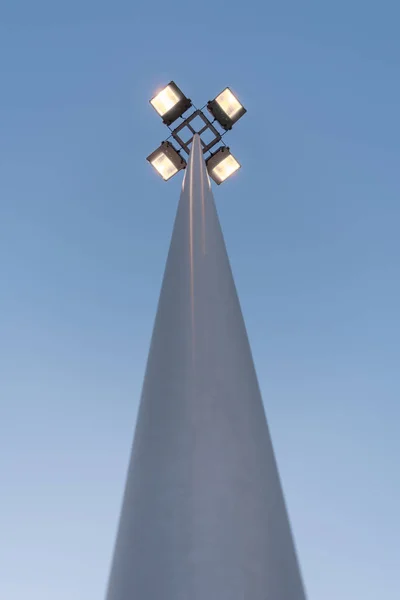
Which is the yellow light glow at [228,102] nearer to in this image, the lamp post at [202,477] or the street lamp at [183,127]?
the street lamp at [183,127]

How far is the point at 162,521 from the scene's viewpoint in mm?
2156

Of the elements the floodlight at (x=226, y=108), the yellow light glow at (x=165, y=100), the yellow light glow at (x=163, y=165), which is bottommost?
the yellow light glow at (x=163, y=165)

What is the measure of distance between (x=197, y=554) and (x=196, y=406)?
0.69 meters

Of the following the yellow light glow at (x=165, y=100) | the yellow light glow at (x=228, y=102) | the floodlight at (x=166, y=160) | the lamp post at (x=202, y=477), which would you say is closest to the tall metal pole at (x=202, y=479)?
the lamp post at (x=202, y=477)

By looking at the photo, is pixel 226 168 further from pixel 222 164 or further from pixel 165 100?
pixel 165 100

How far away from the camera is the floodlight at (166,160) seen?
8523mm

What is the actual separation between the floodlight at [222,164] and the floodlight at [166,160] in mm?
444

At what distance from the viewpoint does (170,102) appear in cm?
844

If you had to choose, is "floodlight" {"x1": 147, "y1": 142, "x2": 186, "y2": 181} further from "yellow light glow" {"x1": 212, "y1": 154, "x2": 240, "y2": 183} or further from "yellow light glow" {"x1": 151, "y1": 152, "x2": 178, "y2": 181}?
"yellow light glow" {"x1": 212, "y1": 154, "x2": 240, "y2": 183}

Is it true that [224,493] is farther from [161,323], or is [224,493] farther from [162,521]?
[161,323]

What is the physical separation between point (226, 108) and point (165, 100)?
0.94m

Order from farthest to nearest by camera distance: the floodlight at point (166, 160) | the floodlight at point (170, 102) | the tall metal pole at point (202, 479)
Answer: the floodlight at point (166, 160) → the floodlight at point (170, 102) → the tall metal pole at point (202, 479)

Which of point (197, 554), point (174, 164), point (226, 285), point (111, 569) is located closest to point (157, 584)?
point (197, 554)

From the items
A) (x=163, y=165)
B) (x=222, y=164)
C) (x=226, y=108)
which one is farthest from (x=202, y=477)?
(x=226, y=108)
